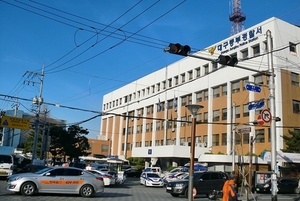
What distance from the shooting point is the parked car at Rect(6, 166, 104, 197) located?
16.6m

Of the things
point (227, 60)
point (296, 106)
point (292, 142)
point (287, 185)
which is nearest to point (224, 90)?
point (296, 106)

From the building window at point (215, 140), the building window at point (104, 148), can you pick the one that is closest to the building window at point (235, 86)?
the building window at point (215, 140)

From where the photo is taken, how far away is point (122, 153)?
7331 centimetres

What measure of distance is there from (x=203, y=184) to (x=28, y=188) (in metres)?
11.0

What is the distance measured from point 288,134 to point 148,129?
31.1 meters

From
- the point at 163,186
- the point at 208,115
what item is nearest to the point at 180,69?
the point at 208,115

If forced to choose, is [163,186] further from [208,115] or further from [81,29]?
[81,29]

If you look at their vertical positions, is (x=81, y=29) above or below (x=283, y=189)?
above

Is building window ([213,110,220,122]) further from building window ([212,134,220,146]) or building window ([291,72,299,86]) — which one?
building window ([291,72,299,86])

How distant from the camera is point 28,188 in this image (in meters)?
16.6

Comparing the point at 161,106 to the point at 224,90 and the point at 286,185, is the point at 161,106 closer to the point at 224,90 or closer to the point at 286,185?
the point at 224,90

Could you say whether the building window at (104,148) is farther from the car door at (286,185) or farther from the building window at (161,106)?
the car door at (286,185)

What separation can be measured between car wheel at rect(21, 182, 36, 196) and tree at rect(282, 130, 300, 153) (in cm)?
2774

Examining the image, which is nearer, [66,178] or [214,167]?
[66,178]
